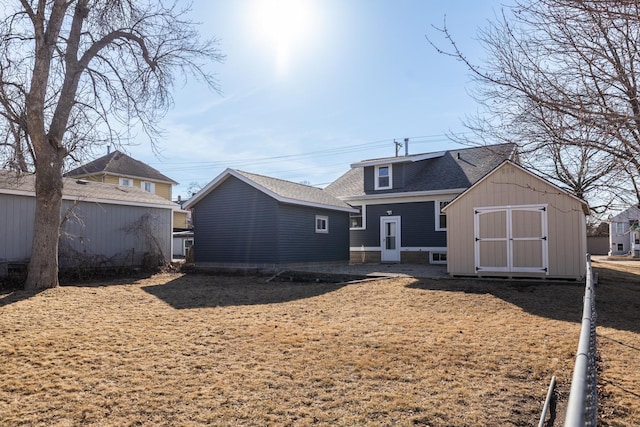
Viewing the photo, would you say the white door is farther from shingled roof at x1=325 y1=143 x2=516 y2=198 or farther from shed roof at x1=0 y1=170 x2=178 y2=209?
shed roof at x1=0 y1=170 x2=178 y2=209

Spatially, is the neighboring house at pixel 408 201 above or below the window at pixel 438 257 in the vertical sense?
above

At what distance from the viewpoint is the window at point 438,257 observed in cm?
1898

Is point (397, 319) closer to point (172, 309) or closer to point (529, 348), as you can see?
point (529, 348)

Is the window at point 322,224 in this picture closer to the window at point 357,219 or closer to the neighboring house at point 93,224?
the window at point 357,219

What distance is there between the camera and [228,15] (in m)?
10.8

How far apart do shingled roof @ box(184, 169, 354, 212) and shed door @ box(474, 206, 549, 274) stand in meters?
6.52

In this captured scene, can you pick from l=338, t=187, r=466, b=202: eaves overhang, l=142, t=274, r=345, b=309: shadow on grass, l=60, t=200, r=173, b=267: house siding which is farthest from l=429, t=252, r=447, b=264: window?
l=60, t=200, r=173, b=267: house siding

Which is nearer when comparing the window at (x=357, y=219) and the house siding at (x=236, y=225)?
the house siding at (x=236, y=225)

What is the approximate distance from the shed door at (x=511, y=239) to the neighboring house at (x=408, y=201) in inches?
229

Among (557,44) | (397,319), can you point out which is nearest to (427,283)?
(397,319)

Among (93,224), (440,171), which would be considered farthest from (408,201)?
(93,224)

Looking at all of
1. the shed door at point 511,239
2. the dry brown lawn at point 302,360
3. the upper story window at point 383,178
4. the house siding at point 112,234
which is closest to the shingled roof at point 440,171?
the upper story window at point 383,178

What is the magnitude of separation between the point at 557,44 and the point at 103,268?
1501 centimetres

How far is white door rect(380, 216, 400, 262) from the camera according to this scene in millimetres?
20078
